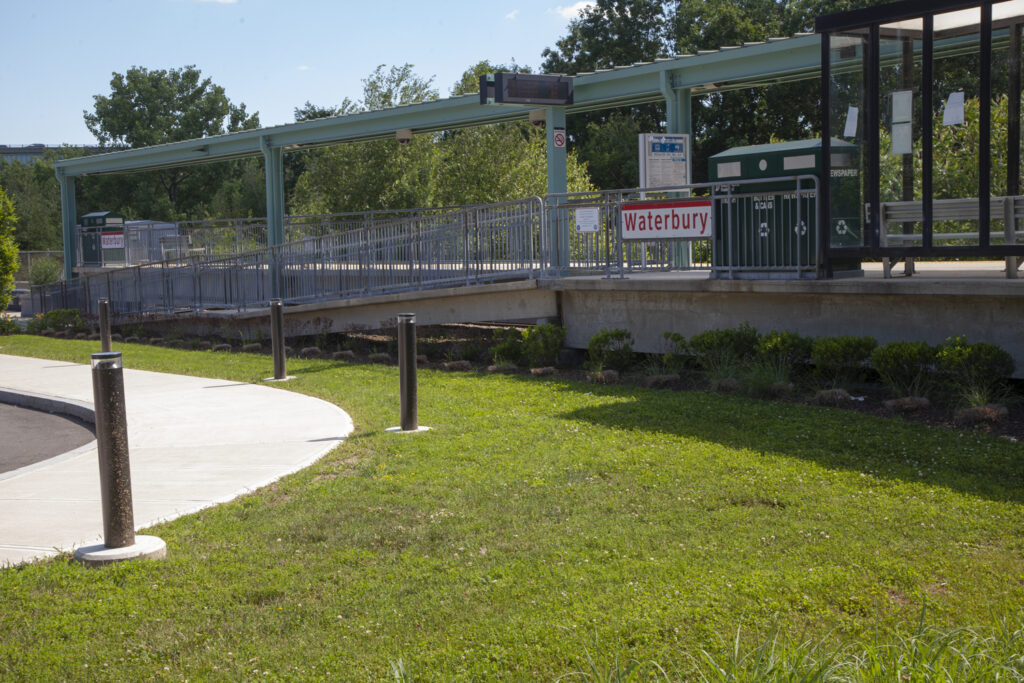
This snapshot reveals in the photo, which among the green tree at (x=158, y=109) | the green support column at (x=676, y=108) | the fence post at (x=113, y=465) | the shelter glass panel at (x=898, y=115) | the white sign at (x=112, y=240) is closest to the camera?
the fence post at (x=113, y=465)

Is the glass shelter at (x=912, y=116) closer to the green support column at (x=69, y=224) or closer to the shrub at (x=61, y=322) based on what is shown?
the shrub at (x=61, y=322)

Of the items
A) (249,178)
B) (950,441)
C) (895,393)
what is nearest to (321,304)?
(895,393)

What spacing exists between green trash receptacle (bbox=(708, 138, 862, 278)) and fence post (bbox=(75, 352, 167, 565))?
25.2 feet

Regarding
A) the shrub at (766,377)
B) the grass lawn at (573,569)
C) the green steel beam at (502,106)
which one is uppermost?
the green steel beam at (502,106)

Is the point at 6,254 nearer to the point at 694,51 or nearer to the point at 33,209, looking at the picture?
the point at 694,51

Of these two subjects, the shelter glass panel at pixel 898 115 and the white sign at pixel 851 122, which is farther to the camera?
the white sign at pixel 851 122

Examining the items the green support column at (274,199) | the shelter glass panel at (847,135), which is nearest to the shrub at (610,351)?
the shelter glass panel at (847,135)

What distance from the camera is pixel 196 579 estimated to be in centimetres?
514

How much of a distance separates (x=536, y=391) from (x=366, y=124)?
47.8 ft

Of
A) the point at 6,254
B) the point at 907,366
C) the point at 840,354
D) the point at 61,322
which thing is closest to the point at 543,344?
the point at 840,354

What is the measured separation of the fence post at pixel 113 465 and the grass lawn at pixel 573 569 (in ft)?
0.81

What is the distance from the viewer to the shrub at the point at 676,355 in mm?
11461

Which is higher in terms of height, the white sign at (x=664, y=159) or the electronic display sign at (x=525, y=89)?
the electronic display sign at (x=525, y=89)

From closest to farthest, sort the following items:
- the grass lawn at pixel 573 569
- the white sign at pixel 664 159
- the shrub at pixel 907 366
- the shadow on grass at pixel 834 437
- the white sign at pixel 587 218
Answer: the grass lawn at pixel 573 569
the shadow on grass at pixel 834 437
the shrub at pixel 907 366
the white sign at pixel 587 218
the white sign at pixel 664 159
